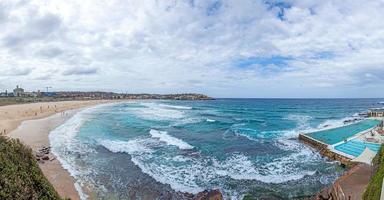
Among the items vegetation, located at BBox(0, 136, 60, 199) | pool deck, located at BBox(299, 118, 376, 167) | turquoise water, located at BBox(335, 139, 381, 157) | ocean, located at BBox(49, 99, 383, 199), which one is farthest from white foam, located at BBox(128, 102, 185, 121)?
vegetation, located at BBox(0, 136, 60, 199)

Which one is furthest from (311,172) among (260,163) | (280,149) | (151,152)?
(151,152)

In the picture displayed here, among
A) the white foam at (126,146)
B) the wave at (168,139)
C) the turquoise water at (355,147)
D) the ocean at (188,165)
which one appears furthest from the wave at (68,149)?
the turquoise water at (355,147)

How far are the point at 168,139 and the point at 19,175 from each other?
1138 inches

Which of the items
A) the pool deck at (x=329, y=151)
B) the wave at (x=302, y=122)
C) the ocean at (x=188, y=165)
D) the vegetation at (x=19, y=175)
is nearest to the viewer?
the vegetation at (x=19, y=175)

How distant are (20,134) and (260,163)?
27261 mm

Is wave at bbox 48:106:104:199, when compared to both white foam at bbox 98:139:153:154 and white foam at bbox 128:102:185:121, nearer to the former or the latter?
white foam at bbox 98:139:153:154

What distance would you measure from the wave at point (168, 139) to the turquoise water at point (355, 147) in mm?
14134

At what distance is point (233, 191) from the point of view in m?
18.0

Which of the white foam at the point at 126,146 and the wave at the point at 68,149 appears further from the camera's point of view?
the white foam at the point at 126,146

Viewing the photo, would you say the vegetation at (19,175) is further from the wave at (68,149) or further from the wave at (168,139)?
the wave at (168,139)

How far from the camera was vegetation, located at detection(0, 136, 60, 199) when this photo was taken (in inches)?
209

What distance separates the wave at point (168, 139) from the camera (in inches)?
1226

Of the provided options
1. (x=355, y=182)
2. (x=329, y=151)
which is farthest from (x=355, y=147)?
(x=355, y=182)

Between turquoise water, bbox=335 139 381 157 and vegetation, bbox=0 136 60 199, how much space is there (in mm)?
26992
